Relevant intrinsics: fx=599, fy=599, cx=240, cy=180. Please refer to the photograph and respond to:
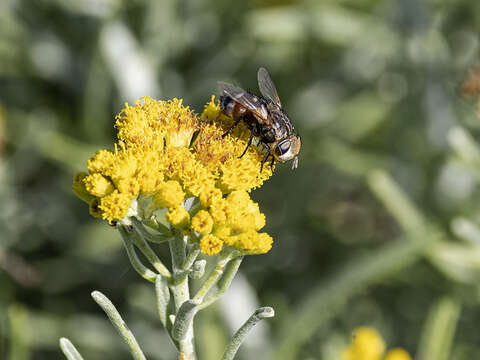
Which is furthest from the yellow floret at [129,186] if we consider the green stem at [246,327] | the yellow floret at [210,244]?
the green stem at [246,327]

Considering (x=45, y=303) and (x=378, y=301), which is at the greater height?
(x=378, y=301)

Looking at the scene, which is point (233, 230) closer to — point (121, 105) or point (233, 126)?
point (233, 126)

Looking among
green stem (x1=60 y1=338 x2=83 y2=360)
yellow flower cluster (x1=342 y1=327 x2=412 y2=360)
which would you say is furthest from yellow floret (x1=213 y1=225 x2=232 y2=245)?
yellow flower cluster (x1=342 y1=327 x2=412 y2=360)

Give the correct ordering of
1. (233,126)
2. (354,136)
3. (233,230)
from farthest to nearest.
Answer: (354,136) → (233,126) → (233,230)

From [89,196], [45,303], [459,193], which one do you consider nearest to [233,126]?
[89,196]

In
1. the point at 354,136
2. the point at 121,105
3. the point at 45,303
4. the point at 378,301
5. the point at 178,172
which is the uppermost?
the point at 354,136

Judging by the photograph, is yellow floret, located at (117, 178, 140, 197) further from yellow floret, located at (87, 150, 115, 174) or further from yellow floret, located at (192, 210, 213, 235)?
yellow floret, located at (192, 210, 213, 235)

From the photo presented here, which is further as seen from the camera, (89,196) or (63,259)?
(63,259)
